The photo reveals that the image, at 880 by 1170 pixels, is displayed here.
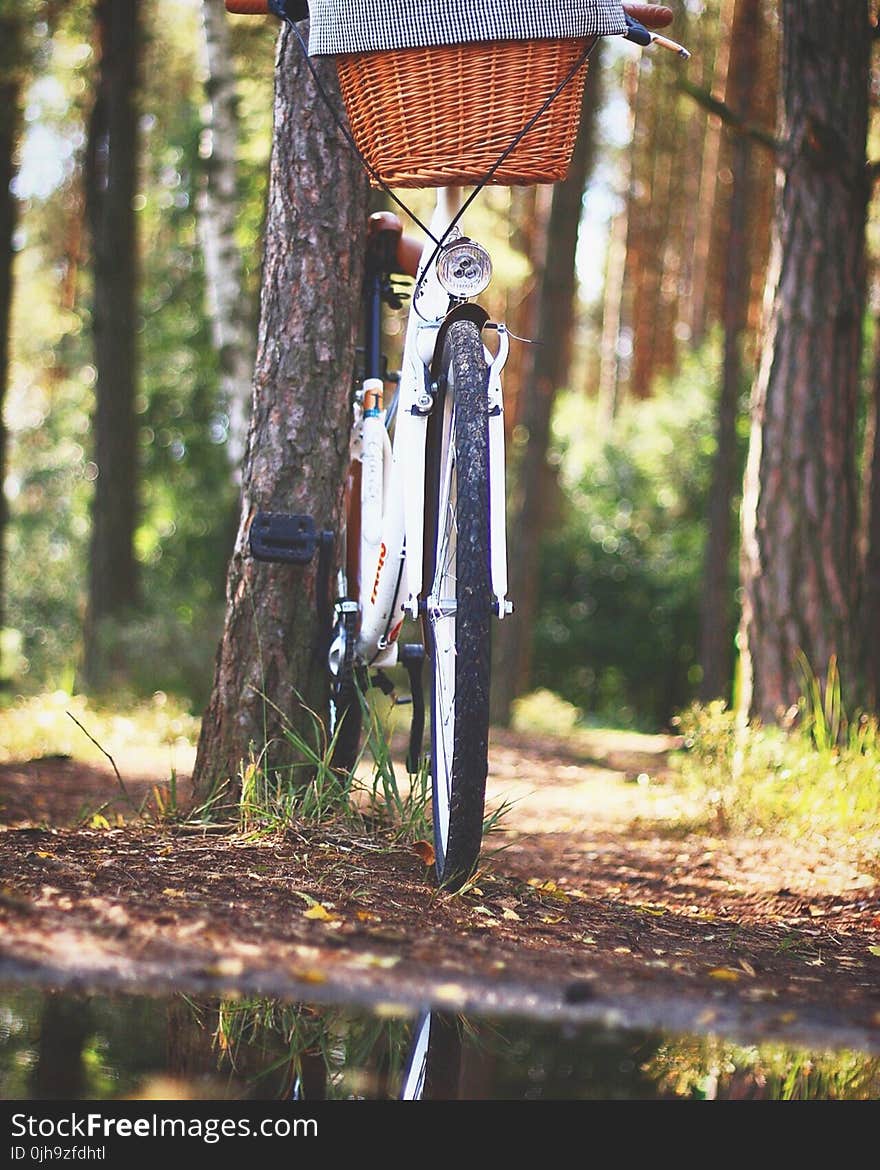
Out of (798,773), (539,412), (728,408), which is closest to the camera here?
(798,773)

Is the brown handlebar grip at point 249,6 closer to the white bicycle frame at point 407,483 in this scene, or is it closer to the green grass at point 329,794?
the white bicycle frame at point 407,483

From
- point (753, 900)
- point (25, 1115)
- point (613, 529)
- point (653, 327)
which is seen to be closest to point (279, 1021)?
point (25, 1115)

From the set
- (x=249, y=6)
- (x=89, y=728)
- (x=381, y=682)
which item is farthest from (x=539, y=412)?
(x=249, y=6)

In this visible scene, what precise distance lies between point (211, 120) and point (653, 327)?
16232mm

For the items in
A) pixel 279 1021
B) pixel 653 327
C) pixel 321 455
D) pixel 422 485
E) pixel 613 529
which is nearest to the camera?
pixel 279 1021

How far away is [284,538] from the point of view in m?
4.35

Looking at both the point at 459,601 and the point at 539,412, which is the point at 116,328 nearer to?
the point at 539,412

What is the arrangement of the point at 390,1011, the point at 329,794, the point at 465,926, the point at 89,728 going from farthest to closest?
the point at 89,728 → the point at 329,794 → the point at 465,926 → the point at 390,1011

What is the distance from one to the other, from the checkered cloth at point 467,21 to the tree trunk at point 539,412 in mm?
7836

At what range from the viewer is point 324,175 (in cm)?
451

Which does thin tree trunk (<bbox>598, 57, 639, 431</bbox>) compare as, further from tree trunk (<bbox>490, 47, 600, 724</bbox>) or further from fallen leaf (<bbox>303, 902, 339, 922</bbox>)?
fallen leaf (<bbox>303, 902, 339, 922</bbox>)

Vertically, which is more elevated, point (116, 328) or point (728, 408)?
point (116, 328)

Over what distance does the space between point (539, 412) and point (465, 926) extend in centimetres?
895

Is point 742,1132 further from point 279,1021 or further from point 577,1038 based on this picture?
point 279,1021
